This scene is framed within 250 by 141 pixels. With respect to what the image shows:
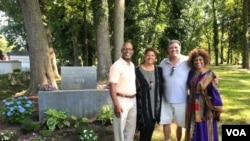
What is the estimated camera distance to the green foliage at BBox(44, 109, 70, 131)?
6652 mm

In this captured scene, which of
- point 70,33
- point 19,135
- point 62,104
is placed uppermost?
point 70,33

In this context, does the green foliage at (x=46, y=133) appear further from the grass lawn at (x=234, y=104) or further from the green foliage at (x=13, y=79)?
the green foliage at (x=13, y=79)

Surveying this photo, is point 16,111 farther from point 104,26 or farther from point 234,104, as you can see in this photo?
point 104,26

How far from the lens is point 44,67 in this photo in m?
10.1

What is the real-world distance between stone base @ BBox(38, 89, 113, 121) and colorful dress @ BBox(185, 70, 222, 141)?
2801 millimetres

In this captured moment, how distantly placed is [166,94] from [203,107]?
2.32ft

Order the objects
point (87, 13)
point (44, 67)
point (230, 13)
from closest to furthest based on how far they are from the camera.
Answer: point (44, 67) → point (87, 13) → point (230, 13)

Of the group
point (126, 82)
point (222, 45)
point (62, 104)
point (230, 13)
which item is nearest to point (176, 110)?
point (126, 82)

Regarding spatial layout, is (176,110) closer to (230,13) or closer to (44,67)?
(44,67)

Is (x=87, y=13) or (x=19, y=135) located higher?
(x=87, y=13)

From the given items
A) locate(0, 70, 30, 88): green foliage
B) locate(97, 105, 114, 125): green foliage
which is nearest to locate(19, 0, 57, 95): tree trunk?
locate(97, 105, 114, 125): green foliage

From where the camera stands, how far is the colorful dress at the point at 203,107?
15.8 ft

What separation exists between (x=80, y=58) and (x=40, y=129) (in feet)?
61.9

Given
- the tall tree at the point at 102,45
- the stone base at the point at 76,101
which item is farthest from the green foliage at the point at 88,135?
the tall tree at the point at 102,45
